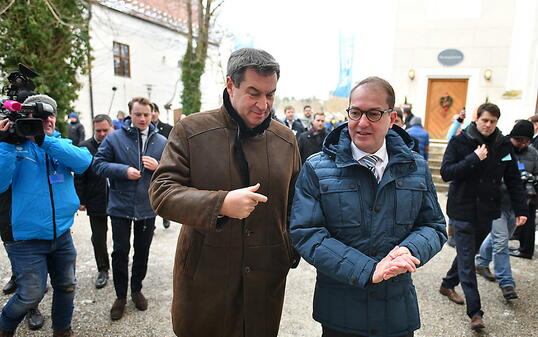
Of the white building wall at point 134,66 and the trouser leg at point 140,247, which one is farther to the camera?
the white building wall at point 134,66

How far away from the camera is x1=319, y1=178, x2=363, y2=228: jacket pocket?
5.51ft

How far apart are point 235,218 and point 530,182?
14.1 feet

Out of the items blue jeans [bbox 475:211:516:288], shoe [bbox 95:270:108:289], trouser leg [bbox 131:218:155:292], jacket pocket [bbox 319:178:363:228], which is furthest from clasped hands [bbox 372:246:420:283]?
shoe [bbox 95:270:108:289]

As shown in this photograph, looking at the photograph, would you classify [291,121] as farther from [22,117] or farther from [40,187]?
[22,117]

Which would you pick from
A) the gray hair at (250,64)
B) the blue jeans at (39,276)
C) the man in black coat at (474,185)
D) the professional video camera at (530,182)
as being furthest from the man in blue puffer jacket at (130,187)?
the professional video camera at (530,182)

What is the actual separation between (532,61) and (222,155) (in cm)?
1444

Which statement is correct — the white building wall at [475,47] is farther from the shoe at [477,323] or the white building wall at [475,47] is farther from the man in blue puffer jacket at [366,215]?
the man in blue puffer jacket at [366,215]

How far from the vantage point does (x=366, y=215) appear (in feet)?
5.54

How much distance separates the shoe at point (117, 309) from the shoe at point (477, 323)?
130 inches

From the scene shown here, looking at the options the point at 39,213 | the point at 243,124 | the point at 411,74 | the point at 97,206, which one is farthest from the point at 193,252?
the point at 411,74

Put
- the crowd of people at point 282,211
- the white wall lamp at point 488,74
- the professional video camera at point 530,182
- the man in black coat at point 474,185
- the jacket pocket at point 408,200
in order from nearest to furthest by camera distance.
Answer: the crowd of people at point 282,211 < the jacket pocket at point 408,200 < the man in black coat at point 474,185 < the professional video camera at point 530,182 < the white wall lamp at point 488,74

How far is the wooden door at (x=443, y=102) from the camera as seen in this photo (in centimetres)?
1337

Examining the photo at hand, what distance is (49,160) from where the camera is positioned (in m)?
2.68

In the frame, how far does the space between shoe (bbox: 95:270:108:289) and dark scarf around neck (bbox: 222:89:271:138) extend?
3085mm
